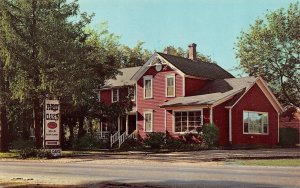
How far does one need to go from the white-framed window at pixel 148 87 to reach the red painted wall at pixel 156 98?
0.29 metres

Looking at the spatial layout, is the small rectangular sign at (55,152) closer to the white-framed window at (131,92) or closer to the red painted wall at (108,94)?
the white-framed window at (131,92)

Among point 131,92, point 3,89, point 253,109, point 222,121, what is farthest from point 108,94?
point 3,89

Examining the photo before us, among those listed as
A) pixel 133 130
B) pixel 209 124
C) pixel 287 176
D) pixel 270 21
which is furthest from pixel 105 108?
pixel 287 176

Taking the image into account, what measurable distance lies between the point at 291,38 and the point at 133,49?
2987 cm

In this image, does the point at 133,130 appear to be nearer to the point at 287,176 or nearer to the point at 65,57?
the point at 65,57

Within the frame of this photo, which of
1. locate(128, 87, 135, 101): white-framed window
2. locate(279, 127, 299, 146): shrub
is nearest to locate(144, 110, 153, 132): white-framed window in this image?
locate(128, 87, 135, 101): white-framed window

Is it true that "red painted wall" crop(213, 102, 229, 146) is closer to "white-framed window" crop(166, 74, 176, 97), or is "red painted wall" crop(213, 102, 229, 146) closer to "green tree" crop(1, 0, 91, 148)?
"white-framed window" crop(166, 74, 176, 97)

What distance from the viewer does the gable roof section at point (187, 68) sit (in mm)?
43375

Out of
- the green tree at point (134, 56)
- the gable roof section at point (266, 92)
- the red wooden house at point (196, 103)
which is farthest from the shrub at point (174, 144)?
the green tree at point (134, 56)

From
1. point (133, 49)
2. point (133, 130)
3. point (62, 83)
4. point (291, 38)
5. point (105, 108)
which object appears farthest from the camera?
point (133, 49)

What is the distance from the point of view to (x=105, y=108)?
4438 centimetres

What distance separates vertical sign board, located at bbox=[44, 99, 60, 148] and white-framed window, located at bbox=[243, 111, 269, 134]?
16.7 metres

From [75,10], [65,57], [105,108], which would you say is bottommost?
[105,108]

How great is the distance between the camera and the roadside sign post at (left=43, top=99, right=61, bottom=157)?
30922 millimetres
